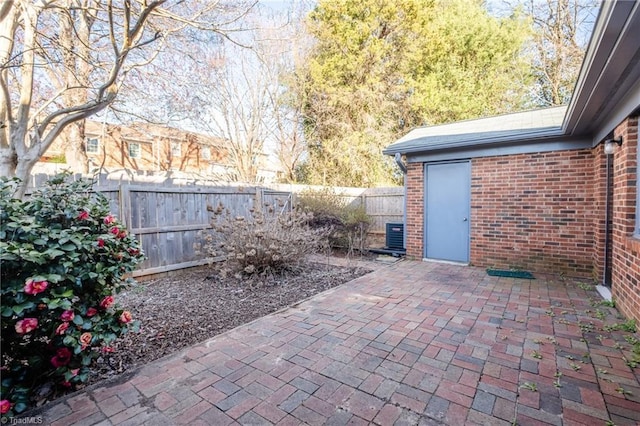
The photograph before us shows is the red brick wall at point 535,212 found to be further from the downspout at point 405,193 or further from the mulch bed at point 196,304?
the mulch bed at point 196,304

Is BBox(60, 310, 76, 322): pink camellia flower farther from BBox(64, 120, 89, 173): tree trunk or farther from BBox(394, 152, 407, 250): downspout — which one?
BBox(64, 120, 89, 173): tree trunk

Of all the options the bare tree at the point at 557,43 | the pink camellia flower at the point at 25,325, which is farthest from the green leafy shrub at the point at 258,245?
the bare tree at the point at 557,43

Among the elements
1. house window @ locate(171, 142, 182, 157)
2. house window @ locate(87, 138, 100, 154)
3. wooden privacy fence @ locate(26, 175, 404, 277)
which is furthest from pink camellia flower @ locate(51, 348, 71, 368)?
house window @ locate(171, 142, 182, 157)

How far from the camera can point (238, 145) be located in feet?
45.1

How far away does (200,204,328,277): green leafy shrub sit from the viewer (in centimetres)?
512

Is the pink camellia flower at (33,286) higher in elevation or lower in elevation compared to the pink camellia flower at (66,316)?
higher

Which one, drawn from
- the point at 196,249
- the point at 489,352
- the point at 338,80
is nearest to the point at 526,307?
the point at 489,352

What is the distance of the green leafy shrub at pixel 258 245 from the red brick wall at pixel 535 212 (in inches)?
134

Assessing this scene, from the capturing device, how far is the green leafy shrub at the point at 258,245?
16.8ft

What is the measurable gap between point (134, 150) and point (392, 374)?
65.1 feet

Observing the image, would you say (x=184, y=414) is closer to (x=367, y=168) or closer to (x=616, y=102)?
(x=616, y=102)

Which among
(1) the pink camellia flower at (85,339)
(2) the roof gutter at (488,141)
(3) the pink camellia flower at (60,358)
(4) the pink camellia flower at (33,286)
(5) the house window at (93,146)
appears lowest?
(3) the pink camellia flower at (60,358)

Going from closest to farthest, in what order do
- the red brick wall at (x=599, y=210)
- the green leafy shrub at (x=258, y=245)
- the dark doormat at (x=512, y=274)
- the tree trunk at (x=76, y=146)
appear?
the red brick wall at (x=599, y=210) < the green leafy shrub at (x=258, y=245) < the dark doormat at (x=512, y=274) < the tree trunk at (x=76, y=146)

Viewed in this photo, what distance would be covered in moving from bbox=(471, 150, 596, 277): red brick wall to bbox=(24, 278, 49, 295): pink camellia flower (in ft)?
21.0
